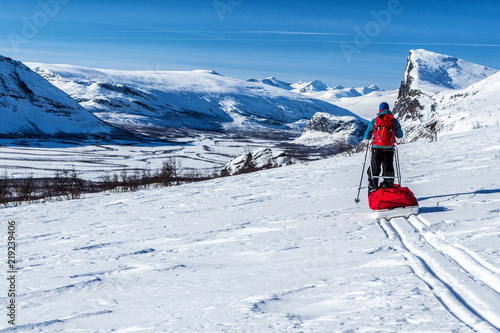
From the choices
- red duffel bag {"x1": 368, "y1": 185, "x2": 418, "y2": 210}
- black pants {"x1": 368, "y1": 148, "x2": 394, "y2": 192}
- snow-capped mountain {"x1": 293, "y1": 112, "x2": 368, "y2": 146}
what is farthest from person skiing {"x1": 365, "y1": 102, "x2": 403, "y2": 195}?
snow-capped mountain {"x1": 293, "y1": 112, "x2": 368, "y2": 146}

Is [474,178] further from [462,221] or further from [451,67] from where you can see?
[451,67]

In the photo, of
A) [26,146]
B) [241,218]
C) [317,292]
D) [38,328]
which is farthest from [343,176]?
[26,146]

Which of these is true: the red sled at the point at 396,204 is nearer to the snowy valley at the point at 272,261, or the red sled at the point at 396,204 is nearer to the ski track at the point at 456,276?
the snowy valley at the point at 272,261

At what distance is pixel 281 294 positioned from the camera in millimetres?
4484

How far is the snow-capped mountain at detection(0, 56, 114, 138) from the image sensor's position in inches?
6390

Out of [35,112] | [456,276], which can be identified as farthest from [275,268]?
[35,112]

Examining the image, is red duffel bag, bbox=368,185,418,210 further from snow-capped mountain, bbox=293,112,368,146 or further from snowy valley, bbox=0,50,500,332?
snow-capped mountain, bbox=293,112,368,146

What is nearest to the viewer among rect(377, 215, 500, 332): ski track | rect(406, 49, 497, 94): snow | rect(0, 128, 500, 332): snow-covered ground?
rect(377, 215, 500, 332): ski track

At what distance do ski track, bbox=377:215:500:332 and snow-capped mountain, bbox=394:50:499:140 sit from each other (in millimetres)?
28044

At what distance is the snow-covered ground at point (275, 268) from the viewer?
12.7 feet

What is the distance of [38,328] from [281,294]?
2.47 meters

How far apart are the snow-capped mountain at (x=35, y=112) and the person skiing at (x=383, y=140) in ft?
545

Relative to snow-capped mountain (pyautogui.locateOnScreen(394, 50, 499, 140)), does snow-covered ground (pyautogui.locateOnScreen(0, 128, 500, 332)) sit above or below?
below

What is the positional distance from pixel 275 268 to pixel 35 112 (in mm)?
194147
